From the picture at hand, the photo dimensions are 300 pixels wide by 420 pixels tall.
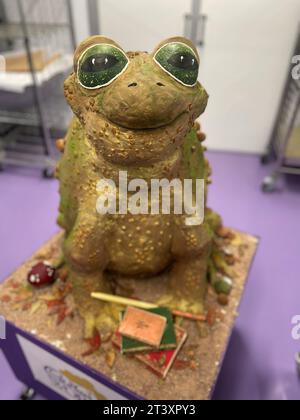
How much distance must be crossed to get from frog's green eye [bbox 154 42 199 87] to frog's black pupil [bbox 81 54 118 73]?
7 centimetres

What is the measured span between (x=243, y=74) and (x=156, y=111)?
1.41 meters

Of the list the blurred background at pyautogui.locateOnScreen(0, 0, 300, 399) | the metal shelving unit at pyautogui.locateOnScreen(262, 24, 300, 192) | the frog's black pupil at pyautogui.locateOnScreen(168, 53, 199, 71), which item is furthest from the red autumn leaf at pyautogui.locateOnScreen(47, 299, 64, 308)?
the metal shelving unit at pyautogui.locateOnScreen(262, 24, 300, 192)

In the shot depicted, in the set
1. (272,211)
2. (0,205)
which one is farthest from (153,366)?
(0,205)

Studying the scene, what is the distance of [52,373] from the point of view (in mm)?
942

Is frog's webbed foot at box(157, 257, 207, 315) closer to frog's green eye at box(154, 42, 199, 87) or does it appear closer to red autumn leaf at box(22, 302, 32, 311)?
red autumn leaf at box(22, 302, 32, 311)

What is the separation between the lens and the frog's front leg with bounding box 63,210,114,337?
75cm

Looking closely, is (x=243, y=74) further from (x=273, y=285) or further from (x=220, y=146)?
(x=273, y=285)

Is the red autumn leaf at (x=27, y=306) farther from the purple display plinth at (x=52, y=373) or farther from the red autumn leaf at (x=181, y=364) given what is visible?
the red autumn leaf at (x=181, y=364)

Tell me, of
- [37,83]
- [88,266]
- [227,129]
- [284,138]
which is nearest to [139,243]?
[88,266]

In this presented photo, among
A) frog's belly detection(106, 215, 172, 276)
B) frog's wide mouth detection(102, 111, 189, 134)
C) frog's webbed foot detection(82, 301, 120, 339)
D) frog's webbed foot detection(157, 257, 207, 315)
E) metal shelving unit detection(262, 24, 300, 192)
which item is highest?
frog's wide mouth detection(102, 111, 189, 134)

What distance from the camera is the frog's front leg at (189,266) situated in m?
0.80

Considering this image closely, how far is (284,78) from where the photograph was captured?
1.95m

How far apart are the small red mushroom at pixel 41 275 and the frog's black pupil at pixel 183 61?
66 cm

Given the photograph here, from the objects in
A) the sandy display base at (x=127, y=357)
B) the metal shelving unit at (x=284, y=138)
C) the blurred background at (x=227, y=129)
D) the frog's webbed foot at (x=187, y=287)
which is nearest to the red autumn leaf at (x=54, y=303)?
the sandy display base at (x=127, y=357)
